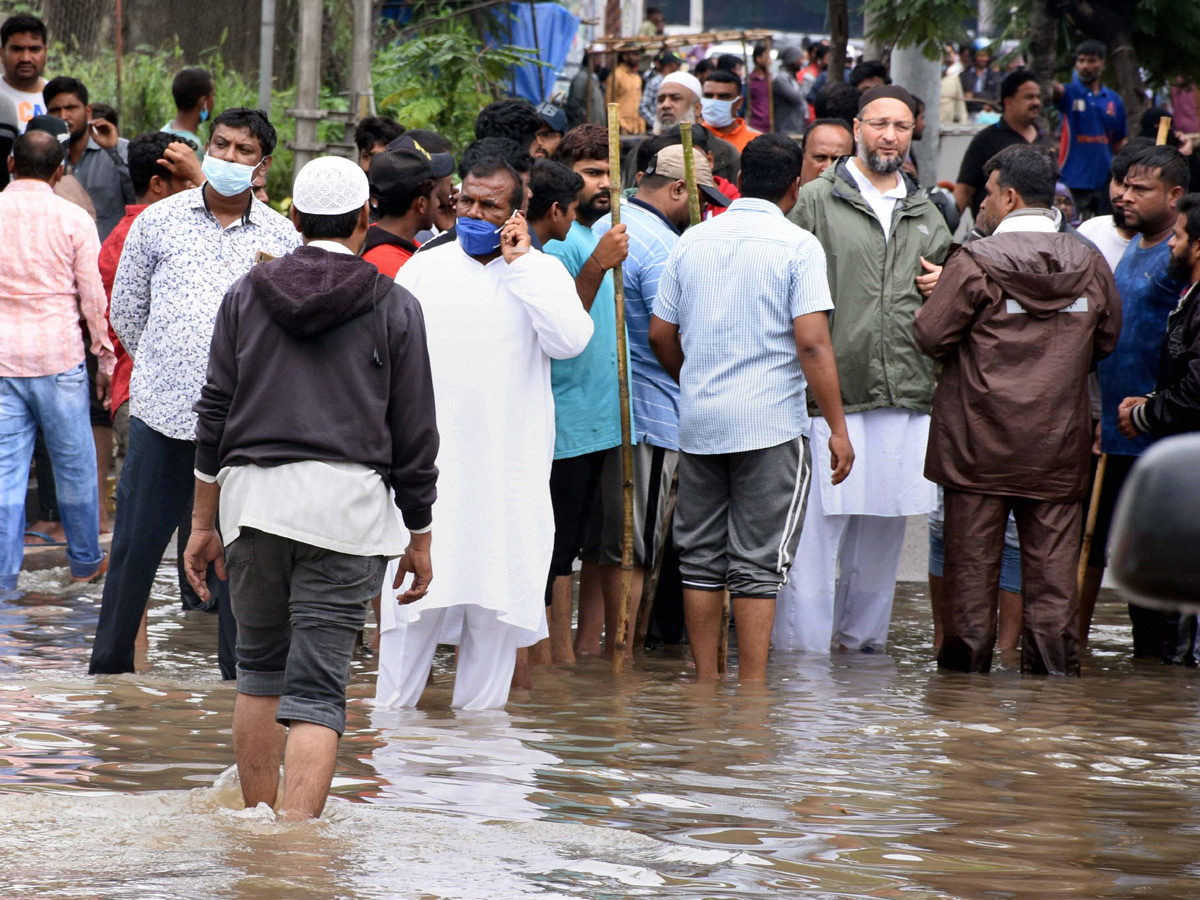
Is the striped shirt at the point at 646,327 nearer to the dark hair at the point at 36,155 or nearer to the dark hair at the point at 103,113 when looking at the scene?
the dark hair at the point at 36,155

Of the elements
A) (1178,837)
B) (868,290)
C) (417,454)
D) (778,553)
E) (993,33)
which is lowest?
(1178,837)

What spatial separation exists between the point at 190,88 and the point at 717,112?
10.5ft

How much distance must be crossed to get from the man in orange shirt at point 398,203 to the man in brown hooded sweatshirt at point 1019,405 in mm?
2113

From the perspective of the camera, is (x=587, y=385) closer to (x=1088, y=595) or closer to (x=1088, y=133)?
(x=1088, y=595)

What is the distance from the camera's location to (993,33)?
1511 centimetres

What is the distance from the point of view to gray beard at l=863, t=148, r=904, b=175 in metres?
7.55

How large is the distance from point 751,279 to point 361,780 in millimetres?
2679

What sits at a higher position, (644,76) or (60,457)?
(644,76)

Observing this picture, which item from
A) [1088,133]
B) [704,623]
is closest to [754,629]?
[704,623]

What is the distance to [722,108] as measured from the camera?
10797mm

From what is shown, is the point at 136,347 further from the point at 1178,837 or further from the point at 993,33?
the point at 993,33

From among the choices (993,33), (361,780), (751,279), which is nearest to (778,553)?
(751,279)

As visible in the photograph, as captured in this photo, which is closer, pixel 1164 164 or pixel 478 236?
pixel 478 236

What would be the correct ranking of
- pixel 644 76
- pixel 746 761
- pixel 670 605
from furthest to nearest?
pixel 644 76 → pixel 670 605 → pixel 746 761
